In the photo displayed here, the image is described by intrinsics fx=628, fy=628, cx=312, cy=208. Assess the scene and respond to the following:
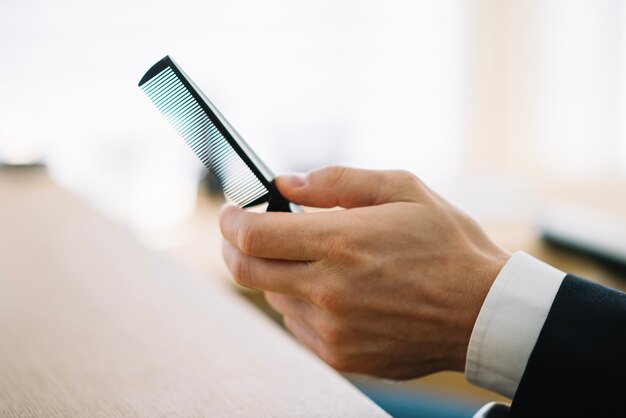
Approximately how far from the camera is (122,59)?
3449 mm

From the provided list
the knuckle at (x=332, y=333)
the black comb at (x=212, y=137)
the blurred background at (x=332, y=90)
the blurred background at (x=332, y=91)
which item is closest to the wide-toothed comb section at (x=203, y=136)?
the black comb at (x=212, y=137)

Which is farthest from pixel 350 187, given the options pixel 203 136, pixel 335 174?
pixel 203 136

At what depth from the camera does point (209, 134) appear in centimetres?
46

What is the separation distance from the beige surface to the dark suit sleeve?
0.10 m

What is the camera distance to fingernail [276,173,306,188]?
1.52ft

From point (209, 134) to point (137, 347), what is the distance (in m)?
0.17

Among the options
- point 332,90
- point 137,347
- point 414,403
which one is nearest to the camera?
point 137,347

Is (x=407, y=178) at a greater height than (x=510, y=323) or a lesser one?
greater

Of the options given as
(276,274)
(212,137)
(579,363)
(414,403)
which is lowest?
(414,403)

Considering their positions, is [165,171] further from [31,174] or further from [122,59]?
[31,174]

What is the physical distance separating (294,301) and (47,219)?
1.89 feet

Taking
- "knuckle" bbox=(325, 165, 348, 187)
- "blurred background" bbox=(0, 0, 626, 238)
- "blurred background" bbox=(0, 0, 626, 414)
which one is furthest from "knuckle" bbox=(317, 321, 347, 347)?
"blurred background" bbox=(0, 0, 626, 238)

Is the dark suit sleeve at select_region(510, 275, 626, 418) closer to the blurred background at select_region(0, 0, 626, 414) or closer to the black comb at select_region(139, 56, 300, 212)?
the black comb at select_region(139, 56, 300, 212)

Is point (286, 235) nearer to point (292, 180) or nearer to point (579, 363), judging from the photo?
point (292, 180)
